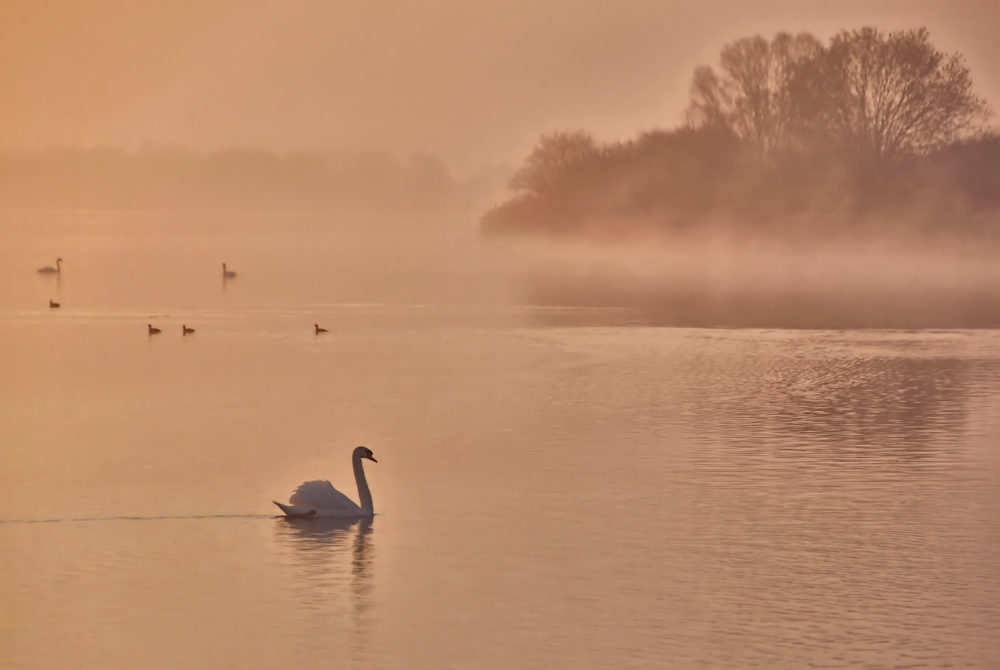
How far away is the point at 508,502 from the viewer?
68.1ft

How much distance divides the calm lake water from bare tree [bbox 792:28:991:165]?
163ft

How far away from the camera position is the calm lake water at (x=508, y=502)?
1512cm

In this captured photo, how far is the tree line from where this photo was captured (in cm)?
9162

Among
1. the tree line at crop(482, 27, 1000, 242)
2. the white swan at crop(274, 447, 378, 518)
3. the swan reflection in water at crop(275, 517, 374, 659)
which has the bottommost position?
the swan reflection in water at crop(275, 517, 374, 659)

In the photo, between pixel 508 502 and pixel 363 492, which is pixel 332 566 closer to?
pixel 363 492

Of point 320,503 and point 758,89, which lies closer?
point 320,503

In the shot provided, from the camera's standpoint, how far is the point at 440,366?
36.0m

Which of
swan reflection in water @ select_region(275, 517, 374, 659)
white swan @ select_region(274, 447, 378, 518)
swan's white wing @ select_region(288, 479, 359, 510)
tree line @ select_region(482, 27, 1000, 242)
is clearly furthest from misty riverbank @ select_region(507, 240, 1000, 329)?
swan reflection in water @ select_region(275, 517, 374, 659)

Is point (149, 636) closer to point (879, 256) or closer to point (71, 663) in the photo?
point (71, 663)

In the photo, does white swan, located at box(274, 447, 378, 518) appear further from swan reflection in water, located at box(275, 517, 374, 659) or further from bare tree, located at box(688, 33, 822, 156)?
bare tree, located at box(688, 33, 822, 156)

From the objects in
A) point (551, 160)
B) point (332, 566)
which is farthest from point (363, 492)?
point (551, 160)

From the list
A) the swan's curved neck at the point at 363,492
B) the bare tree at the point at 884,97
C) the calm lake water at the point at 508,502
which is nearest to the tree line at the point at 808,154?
the bare tree at the point at 884,97

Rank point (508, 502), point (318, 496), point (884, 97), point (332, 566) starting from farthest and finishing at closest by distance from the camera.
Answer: point (884, 97), point (508, 502), point (318, 496), point (332, 566)

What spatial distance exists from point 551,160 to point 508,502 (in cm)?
10795
